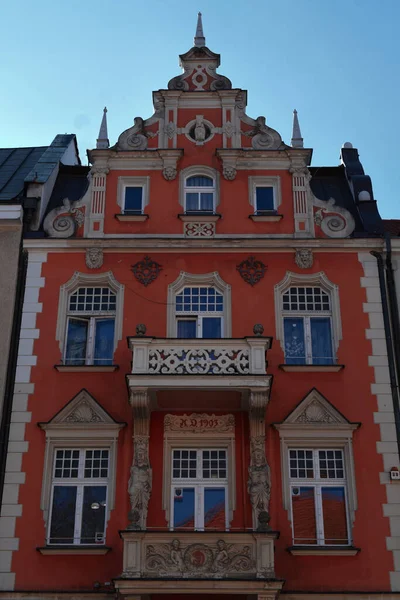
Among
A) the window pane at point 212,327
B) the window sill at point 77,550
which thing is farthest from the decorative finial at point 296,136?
the window sill at point 77,550

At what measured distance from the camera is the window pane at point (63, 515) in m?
17.1

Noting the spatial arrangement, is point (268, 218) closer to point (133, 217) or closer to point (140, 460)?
point (133, 217)

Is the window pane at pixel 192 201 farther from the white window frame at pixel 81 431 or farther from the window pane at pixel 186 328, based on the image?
the white window frame at pixel 81 431

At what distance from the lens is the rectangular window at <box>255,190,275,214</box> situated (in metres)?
20.9

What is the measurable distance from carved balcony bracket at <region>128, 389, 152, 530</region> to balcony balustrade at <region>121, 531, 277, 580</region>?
2.18ft

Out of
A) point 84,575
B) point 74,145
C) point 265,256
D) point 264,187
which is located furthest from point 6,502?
point 74,145

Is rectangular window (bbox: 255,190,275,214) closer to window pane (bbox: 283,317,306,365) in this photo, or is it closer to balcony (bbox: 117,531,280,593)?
window pane (bbox: 283,317,306,365)

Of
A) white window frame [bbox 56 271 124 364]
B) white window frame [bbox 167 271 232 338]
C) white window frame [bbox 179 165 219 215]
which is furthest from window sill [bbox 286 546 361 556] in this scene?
white window frame [bbox 179 165 219 215]

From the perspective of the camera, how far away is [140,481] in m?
A: 17.1

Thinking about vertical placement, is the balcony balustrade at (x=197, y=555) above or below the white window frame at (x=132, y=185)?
below

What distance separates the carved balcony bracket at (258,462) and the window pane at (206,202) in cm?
579

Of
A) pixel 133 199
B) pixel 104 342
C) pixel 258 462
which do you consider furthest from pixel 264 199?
pixel 258 462

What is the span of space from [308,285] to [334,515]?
5592mm

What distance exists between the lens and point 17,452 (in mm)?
17734
